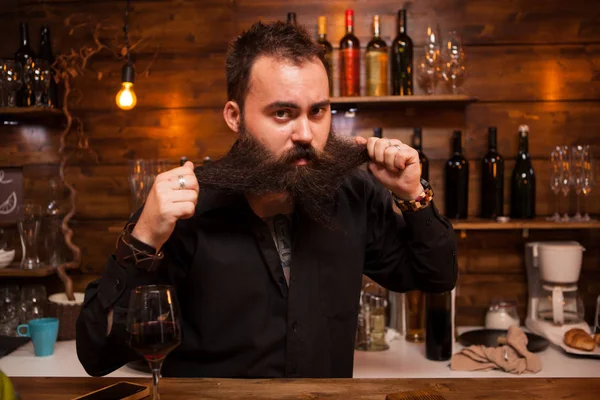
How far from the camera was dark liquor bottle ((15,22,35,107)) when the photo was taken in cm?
266

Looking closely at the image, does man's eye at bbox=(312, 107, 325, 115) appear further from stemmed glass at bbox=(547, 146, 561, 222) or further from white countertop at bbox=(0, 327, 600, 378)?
stemmed glass at bbox=(547, 146, 561, 222)

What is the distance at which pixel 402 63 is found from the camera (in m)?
2.64

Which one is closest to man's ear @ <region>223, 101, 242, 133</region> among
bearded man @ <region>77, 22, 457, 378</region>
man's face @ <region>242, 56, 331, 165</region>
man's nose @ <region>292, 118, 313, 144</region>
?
bearded man @ <region>77, 22, 457, 378</region>

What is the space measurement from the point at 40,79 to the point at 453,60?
1648 mm

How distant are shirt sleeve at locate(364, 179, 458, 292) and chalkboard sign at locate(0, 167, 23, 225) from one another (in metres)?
1.74

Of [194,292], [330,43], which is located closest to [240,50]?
[194,292]

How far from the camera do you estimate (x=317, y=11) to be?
8.86ft

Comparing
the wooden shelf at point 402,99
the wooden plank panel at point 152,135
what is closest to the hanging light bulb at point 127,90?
the wooden plank panel at point 152,135

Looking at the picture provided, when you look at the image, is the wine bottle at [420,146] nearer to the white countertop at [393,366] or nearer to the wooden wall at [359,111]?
the wooden wall at [359,111]

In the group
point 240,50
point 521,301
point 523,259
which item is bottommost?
point 521,301

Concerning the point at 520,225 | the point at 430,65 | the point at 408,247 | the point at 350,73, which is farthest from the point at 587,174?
the point at 408,247

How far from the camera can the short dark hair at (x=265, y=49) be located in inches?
60.7

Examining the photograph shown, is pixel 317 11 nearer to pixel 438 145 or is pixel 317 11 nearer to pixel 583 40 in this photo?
pixel 438 145

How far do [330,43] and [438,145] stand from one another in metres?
0.62
